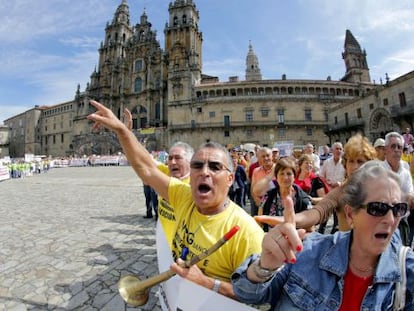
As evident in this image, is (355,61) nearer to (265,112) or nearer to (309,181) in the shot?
(265,112)

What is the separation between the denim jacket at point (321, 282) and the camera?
47.3 inches

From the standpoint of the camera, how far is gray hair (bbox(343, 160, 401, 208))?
4.36 ft

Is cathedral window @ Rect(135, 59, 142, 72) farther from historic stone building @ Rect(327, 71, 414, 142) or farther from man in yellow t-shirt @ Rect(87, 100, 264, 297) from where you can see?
man in yellow t-shirt @ Rect(87, 100, 264, 297)

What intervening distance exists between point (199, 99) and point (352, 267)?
42.9 meters

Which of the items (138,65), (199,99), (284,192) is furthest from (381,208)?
(138,65)

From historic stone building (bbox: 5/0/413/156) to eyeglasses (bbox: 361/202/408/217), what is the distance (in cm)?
3270

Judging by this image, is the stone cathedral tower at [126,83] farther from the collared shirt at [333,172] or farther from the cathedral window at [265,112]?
the collared shirt at [333,172]

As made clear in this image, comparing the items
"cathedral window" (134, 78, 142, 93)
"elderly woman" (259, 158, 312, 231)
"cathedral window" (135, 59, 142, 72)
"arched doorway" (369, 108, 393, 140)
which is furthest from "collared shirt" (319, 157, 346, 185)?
"cathedral window" (135, 59, 142, 72)

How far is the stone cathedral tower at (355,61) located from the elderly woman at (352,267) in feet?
172

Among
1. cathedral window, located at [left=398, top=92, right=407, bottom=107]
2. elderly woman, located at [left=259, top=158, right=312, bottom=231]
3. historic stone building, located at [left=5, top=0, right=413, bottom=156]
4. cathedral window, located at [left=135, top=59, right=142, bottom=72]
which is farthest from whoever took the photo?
cathedral window, located at [left=135, top=59, right=142, bottom=72]

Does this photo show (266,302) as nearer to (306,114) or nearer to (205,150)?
(205,150)

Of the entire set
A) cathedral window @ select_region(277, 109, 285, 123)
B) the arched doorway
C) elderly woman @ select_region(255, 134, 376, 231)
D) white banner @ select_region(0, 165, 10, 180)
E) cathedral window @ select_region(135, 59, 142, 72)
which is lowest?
white banner @ select_region(0, 165, 10, 180)

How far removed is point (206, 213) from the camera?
195cm

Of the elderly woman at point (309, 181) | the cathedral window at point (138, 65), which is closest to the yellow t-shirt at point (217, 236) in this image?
the elderly woman at point (309, 181)
